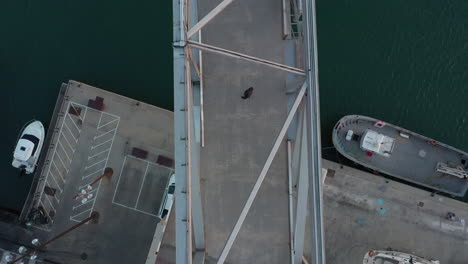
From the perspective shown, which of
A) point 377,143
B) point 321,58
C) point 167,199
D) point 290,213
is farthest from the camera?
point 321,58

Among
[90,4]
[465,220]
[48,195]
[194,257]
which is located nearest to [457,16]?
[465,220]

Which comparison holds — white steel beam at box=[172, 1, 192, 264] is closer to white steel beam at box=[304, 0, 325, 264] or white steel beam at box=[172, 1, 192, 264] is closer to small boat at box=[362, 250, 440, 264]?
white steel beam at box=[304, 0, 325, 264]

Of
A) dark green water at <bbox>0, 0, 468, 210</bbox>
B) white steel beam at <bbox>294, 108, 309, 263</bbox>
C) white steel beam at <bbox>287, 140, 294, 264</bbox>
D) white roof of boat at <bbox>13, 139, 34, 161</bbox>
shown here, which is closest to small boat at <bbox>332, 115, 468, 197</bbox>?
dark green water at <bbox>0, 0, 468, 210</bbox>

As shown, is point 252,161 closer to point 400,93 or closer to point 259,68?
point 259,68

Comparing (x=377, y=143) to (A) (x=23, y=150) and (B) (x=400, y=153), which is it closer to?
(B) (x=400, y=153)

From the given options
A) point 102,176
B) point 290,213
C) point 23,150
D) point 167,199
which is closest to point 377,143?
point 290,213

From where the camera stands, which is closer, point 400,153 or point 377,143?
point 377,143

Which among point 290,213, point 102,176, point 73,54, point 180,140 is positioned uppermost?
point 73,54
